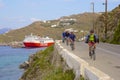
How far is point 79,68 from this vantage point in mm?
14227

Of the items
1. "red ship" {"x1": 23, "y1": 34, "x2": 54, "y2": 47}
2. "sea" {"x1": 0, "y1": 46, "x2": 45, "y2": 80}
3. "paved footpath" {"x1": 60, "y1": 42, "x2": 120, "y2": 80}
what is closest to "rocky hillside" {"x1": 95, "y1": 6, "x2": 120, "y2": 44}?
"sea" {"x1": 0, "y1": 46, "x2": 45, "y2": 80}

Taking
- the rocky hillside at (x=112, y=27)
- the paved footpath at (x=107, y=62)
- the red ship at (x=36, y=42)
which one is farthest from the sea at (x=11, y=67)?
the red ship at (x=36, y=42)

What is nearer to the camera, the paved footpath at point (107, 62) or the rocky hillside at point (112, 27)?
the paved footpath at point (107, 62)

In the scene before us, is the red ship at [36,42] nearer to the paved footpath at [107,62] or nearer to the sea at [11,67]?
the sea at [11,67]

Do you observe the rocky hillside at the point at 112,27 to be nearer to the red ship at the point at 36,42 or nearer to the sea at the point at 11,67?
the sea at the point at 11,67

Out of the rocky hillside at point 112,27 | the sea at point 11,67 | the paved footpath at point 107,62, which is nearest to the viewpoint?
the paved footpath at point 107,62

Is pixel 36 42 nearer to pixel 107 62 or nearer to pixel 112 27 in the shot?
pixel 112 27

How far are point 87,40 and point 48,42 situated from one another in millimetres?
144034

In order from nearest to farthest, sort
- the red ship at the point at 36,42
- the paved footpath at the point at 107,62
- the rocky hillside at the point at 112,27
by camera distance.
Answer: the paved footpath at the point at 107,62
the rocky hillside at the point at 112,27
the red ship at the point at 36,42

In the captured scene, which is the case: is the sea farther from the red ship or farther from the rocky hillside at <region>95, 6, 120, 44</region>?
the red ship

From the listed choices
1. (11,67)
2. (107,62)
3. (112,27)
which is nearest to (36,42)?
(112,27)

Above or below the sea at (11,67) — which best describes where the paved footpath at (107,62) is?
above

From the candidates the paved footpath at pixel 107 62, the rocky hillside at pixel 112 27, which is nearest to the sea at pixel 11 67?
the rocky hillside at pixel 112 27

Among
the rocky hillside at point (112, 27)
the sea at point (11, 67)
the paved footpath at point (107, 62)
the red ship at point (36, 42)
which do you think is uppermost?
the rocky hillside at point (112, 27)
